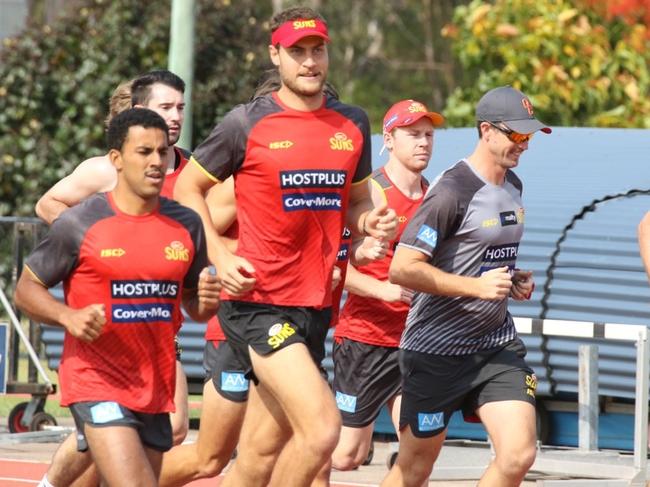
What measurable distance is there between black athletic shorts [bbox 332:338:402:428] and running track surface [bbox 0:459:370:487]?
1.11 m

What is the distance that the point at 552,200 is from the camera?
12.9 m

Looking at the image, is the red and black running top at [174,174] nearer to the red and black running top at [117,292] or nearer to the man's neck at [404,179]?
the man's neck at [404,179]

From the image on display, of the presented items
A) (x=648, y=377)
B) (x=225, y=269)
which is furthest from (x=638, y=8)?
(x=225, y=269)

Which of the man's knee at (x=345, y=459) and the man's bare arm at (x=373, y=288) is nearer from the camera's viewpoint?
the man's bare arm at (x=373, y=288)

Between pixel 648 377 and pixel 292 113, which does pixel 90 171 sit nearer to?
pixel 292 113

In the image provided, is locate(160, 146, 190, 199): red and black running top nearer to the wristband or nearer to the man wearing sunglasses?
the wristband

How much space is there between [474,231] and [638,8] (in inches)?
563

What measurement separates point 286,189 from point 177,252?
2.76ft

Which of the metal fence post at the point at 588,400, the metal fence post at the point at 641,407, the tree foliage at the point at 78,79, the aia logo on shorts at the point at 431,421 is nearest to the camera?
the aia logo on shorts at the point at 431,421

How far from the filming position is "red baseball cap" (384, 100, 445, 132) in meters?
9.77

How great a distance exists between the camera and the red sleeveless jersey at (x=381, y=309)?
980cm

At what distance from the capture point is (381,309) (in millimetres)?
9898

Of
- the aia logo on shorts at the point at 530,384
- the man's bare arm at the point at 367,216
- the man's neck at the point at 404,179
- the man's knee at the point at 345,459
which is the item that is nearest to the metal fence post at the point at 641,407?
the man's neck at the point at 404,179

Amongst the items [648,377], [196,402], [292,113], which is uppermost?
[292,113]
